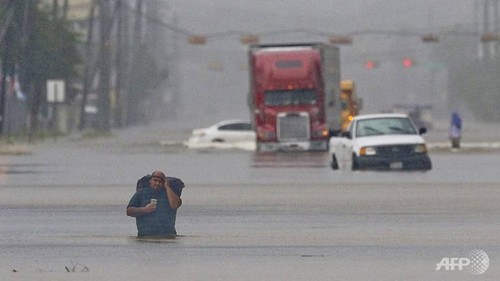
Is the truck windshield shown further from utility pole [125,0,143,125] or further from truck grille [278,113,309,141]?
utility pole [125,0,143,125]

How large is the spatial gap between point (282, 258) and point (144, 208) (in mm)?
2356

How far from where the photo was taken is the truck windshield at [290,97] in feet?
202

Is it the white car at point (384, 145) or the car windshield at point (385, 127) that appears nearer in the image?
the white car at point (384, 145)

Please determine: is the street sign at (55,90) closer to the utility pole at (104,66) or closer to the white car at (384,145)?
the utility pole at (104,66)

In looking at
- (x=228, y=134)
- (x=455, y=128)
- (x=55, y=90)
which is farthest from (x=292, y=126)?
(x=55, y=90)

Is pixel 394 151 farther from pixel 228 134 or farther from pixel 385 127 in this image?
pixel 228 134

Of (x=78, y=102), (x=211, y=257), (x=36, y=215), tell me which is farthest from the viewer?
(x=78, y=102)

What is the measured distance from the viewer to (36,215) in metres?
27.9

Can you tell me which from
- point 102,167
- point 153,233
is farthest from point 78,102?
point 153,233

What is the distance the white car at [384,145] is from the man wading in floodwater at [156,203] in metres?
21.9

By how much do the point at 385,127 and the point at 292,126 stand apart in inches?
669

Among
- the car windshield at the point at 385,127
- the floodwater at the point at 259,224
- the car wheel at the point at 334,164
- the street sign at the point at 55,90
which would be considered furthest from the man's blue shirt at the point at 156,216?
the street sign at the point at 55,90

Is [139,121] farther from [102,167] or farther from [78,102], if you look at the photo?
[102,167]

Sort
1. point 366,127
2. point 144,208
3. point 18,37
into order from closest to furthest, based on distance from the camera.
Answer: point 144,208 → point 366,127 → point 18,37
